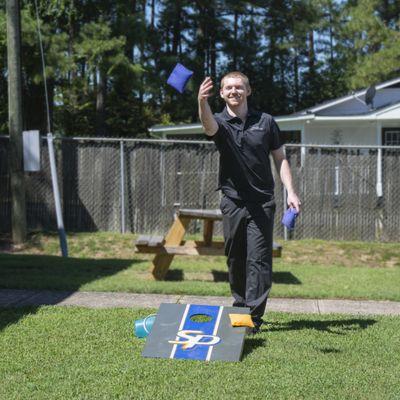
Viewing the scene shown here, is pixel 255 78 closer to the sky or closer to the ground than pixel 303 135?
closer to the sky

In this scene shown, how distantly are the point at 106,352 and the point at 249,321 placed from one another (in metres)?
1.03

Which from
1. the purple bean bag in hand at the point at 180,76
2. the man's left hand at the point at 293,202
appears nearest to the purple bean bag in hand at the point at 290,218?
the man's left hand at the point at 293,202

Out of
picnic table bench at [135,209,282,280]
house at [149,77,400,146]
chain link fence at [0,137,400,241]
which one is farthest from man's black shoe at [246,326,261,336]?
house at [149,77,400,146]

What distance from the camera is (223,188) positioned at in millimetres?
5086

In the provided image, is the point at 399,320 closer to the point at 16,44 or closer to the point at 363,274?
the point at 363,274

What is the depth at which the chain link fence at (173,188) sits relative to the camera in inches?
470

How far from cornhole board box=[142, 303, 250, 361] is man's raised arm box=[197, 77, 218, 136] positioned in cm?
133

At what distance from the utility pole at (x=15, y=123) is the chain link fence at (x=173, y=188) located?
0.93 metres

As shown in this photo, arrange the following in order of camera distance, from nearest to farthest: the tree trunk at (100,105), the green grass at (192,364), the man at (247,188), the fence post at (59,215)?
the green grass at (192,364) < the man at (247,188) < the fence post at (59,215) < the tree trunk at (100,105)

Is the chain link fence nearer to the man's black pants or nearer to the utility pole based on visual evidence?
the utility pole

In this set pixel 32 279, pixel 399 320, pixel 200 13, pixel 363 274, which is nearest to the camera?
pixel 399 320

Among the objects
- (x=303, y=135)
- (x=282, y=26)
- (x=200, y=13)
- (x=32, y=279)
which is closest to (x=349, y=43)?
(x=282, y=26)

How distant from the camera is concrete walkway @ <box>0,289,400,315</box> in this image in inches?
243

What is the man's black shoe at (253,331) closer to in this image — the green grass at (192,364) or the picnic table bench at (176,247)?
the green grass at (192,364)
